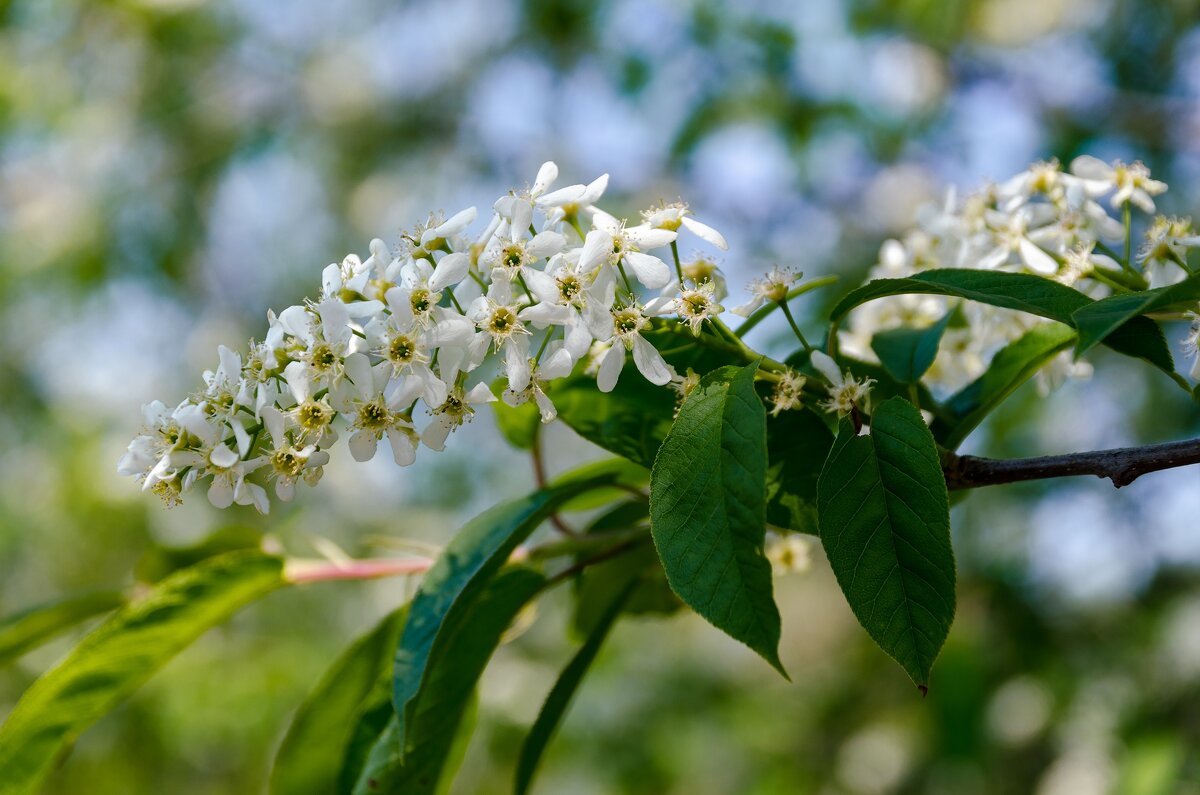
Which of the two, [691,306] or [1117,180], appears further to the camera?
[1117,180]

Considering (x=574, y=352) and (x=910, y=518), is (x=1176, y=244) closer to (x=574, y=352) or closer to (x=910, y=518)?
(x=910, y=518)

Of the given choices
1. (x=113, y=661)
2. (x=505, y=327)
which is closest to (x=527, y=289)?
(x=505, y=327)

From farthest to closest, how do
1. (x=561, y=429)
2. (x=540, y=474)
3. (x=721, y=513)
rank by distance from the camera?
(x=561, y=429)
(x=540, y=474)
(x=721, y=513)

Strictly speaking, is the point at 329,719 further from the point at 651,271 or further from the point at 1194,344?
the point at 1194,344

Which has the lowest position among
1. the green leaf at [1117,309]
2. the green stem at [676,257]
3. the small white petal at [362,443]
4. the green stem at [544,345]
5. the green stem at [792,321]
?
the green stem at [792,321]

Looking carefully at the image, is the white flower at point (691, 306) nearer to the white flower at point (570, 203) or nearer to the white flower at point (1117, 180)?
the white flower at point (570, 203)

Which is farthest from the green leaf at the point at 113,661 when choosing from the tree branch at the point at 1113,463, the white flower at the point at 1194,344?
the white flower at the point at 1194,344
